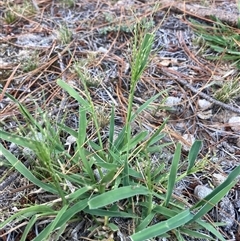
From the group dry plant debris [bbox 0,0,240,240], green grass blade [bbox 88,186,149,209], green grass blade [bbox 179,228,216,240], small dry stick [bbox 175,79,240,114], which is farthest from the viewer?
small dry stick [bbox 175,79,240,114]

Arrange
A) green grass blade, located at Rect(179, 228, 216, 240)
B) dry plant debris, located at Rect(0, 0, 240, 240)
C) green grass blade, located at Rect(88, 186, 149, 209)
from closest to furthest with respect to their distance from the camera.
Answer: green grass blade, located at Rect(88, 186, 149, 209) → green grass blade, located at Rect(179, 228, 216, 240) → dry plant debris, located at Rect(0, 0, 240, 240)

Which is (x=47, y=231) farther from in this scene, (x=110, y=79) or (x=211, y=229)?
(x=110, y=79)

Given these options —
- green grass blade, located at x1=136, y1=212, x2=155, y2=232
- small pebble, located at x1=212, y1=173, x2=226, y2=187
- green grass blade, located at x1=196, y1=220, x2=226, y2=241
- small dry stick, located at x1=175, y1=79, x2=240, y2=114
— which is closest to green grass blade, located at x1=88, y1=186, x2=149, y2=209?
green grass blade, located at x1=136, y1=212, x2=155, y2=232

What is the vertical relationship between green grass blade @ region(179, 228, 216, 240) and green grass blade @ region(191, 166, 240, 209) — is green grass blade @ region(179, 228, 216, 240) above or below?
below

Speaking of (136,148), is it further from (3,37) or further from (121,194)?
(3,37)

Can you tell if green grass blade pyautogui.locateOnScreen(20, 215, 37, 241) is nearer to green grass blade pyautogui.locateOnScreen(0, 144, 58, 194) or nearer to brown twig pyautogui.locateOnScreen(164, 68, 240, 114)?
green grass blade pyautogui.locateOnScreen(0, 144, 58, 194)

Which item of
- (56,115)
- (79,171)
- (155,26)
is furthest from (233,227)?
(155,26)

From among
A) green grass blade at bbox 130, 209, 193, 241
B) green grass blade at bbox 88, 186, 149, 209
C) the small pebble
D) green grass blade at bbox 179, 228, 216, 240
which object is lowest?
the small pebble
